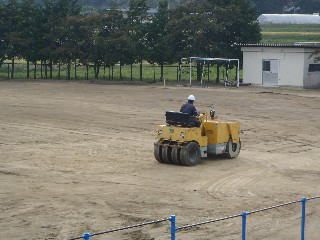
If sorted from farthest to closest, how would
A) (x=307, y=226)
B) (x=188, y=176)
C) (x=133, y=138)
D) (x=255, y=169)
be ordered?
(x=133, y=138) < (x=255, y=169) < (x=188, y=176) < (x=307, y=226)

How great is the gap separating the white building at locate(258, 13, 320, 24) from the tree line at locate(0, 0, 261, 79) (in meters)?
65.8

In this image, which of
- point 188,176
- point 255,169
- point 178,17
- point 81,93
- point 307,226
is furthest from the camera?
point 178,17

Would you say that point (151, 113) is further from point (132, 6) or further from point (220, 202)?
point (132, 6)

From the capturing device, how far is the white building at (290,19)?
123 m

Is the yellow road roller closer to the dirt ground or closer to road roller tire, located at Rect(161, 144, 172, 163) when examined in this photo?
road roller tire, located at Rect(161, 144, 172, 163)

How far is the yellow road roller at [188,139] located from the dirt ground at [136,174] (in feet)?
1.15

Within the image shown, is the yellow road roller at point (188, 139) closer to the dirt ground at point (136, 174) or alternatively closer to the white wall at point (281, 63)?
the dirt ground at point (136, 174)

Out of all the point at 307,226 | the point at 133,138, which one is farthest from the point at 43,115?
the point at 307,226

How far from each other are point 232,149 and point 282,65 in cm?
2741

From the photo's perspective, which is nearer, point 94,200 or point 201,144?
point 94,200

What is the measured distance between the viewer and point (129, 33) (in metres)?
57.3

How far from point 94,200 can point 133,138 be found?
10.9m

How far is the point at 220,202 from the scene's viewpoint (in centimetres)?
1927

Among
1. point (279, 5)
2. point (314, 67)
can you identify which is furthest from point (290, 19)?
point (314, 67)
